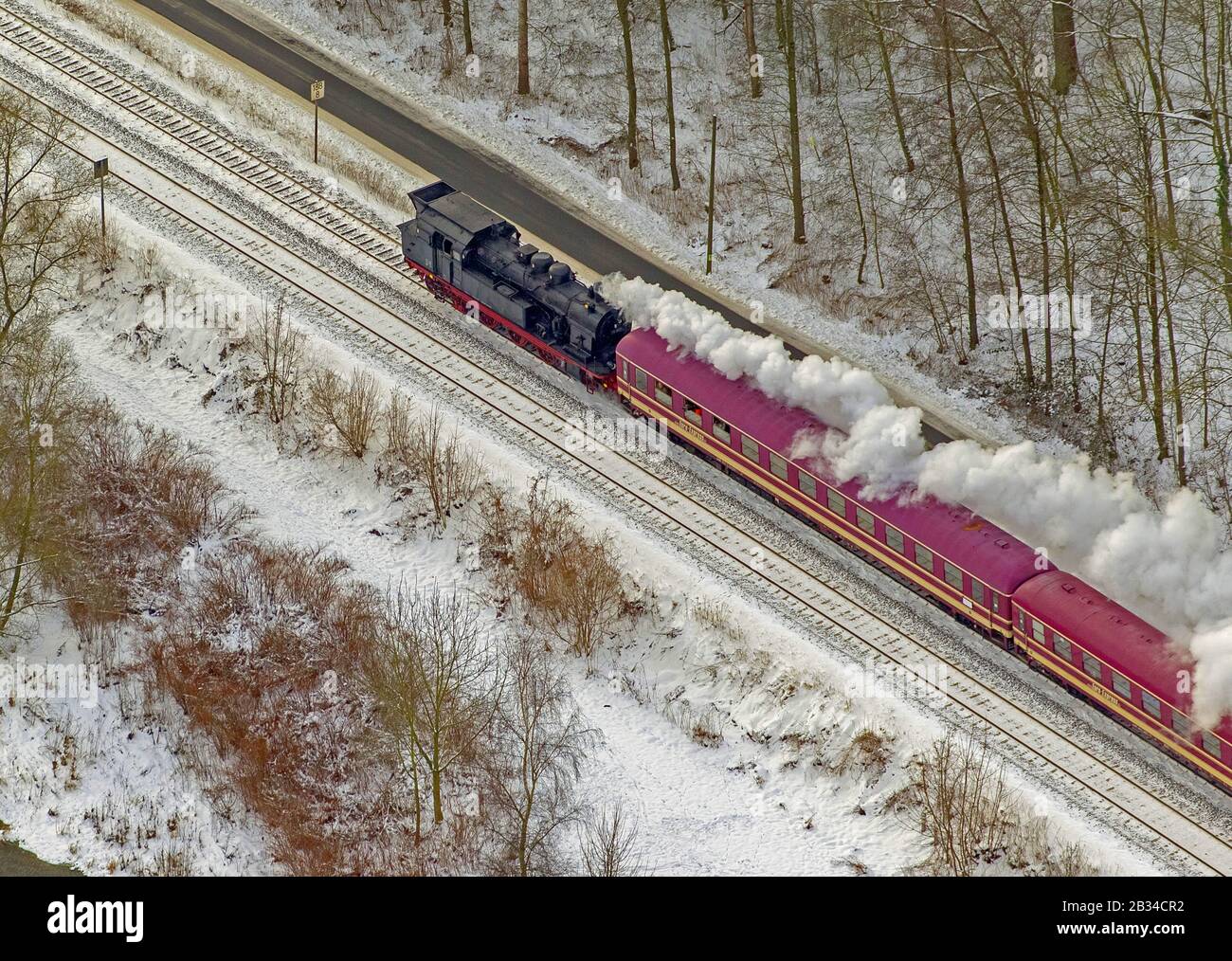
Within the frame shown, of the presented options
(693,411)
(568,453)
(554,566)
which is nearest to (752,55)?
(693,411)

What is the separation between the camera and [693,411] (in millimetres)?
61500

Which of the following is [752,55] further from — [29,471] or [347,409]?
[29,471]

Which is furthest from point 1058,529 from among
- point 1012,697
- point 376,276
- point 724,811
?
point 376,276

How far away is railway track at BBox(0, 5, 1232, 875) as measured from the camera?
52.7 metres

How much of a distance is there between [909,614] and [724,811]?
9428 mm

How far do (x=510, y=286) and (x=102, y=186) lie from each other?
14.7m

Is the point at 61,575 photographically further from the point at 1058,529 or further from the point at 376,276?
the point at 1058,529

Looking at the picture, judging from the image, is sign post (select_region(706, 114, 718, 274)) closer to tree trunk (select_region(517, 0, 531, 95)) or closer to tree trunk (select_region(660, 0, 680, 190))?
tree trunk (select_region(660, 0, 680, 190))

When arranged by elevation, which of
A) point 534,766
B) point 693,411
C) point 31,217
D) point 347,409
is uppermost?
point 31,217

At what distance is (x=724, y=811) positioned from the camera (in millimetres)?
51469

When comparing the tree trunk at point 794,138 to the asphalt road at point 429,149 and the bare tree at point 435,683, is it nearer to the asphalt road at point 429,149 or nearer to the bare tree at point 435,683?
the asphalt road at point 429,149

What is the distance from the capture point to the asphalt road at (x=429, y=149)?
234 feet

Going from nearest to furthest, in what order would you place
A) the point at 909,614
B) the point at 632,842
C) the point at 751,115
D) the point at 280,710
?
the point at 632,842 → the point at 280,710 → the point at 909,614 → the point at 751,115

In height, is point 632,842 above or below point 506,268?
below
